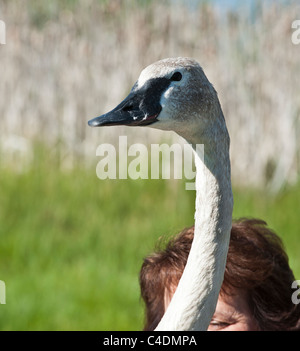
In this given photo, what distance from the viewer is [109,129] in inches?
214

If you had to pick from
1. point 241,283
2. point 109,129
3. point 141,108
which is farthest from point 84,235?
point 141,108

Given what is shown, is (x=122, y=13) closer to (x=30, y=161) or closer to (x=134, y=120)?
(x=30, y=161)

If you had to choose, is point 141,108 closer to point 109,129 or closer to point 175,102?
point 175,102

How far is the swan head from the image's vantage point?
1.37 m

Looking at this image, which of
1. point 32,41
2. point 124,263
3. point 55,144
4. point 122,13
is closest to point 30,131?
point 55,144

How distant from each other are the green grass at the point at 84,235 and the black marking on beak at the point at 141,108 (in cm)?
277

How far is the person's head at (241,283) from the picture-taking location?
1836mm

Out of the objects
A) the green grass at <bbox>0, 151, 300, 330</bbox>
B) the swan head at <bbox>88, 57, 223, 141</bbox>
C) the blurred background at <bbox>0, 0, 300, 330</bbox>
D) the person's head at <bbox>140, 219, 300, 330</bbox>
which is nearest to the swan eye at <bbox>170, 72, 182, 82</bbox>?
the swan head at <bbox>88, 57, 223, 141</bbox>

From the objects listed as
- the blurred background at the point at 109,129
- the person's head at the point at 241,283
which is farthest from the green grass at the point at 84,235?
the person's head at the point at 241,283

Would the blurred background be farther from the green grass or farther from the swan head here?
the swan head

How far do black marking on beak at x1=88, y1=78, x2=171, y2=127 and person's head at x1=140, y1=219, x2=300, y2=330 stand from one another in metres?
0.61

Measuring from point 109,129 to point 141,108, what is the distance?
4.05 metres

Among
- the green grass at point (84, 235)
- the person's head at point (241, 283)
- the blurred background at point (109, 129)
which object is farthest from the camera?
the blurred background at point (109, 129)

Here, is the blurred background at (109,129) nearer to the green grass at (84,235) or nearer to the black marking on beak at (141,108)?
the green grass at (84,235)
